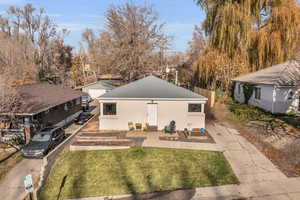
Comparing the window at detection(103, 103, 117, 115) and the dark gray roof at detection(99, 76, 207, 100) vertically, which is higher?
the dark gray roof at detection(99, 76, 207, 100)

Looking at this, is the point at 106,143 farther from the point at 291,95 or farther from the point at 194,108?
the point at 291,95

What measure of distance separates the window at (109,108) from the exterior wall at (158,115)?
255 millimetres

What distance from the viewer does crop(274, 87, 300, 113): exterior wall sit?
17.1 metres

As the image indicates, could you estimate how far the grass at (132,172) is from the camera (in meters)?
8.16

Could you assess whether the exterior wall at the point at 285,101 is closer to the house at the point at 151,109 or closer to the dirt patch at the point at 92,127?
the house at the point at 151,109

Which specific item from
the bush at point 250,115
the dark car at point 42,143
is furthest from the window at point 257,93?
the dark car at point 42,143

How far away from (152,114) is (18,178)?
9.20 metres

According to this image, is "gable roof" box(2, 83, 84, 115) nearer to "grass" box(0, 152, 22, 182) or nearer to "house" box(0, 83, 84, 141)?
"house" box(0, 83, 84, 141)

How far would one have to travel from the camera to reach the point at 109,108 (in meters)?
14.8

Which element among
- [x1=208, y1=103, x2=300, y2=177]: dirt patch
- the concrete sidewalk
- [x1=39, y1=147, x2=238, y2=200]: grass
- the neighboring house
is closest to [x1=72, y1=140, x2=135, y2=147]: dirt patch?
[x1=39, y1=147, x2=238, y2=200]: grass

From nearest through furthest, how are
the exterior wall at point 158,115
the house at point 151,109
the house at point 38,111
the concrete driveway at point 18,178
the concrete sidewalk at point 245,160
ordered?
the concrete driveway at point 18,178 → the concrete sidewalk at point 245,160 → the house at point 38,111 → the house at point 151,109 → the exterior wall at point 158,115

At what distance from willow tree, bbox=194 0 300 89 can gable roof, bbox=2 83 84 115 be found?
18.2 m

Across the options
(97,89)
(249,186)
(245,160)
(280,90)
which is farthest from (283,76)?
(97,89)

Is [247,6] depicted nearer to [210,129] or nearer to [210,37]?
[210,37]
